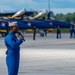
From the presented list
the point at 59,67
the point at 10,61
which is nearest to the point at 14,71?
the point at 10,61

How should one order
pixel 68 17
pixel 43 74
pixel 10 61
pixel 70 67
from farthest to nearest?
1. pixel 68 17
2. pixel 70 67
3. pixel 43 74
4. pixel 10 61

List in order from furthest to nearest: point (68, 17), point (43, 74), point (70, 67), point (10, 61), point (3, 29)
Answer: point (68, 17) → point (3, 29) → point (70, 67) → point (43, 74) → point (10, 61)

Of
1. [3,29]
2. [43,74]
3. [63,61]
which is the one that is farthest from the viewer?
[3,29]

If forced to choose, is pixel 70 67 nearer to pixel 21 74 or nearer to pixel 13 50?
pixel 21 74

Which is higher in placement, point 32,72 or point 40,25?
point 32,72

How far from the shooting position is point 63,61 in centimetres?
2345

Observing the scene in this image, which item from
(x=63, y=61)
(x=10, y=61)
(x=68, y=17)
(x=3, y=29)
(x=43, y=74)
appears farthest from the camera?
(x=68, y=17)

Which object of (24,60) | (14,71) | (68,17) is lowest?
(68,17)

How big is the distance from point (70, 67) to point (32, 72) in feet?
7.25

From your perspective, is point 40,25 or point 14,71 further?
point 40,25

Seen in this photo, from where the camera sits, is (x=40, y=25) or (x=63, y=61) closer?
(x=63, y=61)

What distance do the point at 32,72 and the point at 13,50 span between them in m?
5.58

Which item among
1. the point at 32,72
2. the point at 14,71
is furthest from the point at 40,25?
the point at 14,71

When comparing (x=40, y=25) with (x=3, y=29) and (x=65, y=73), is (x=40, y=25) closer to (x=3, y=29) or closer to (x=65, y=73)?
(x=3, y=29)
